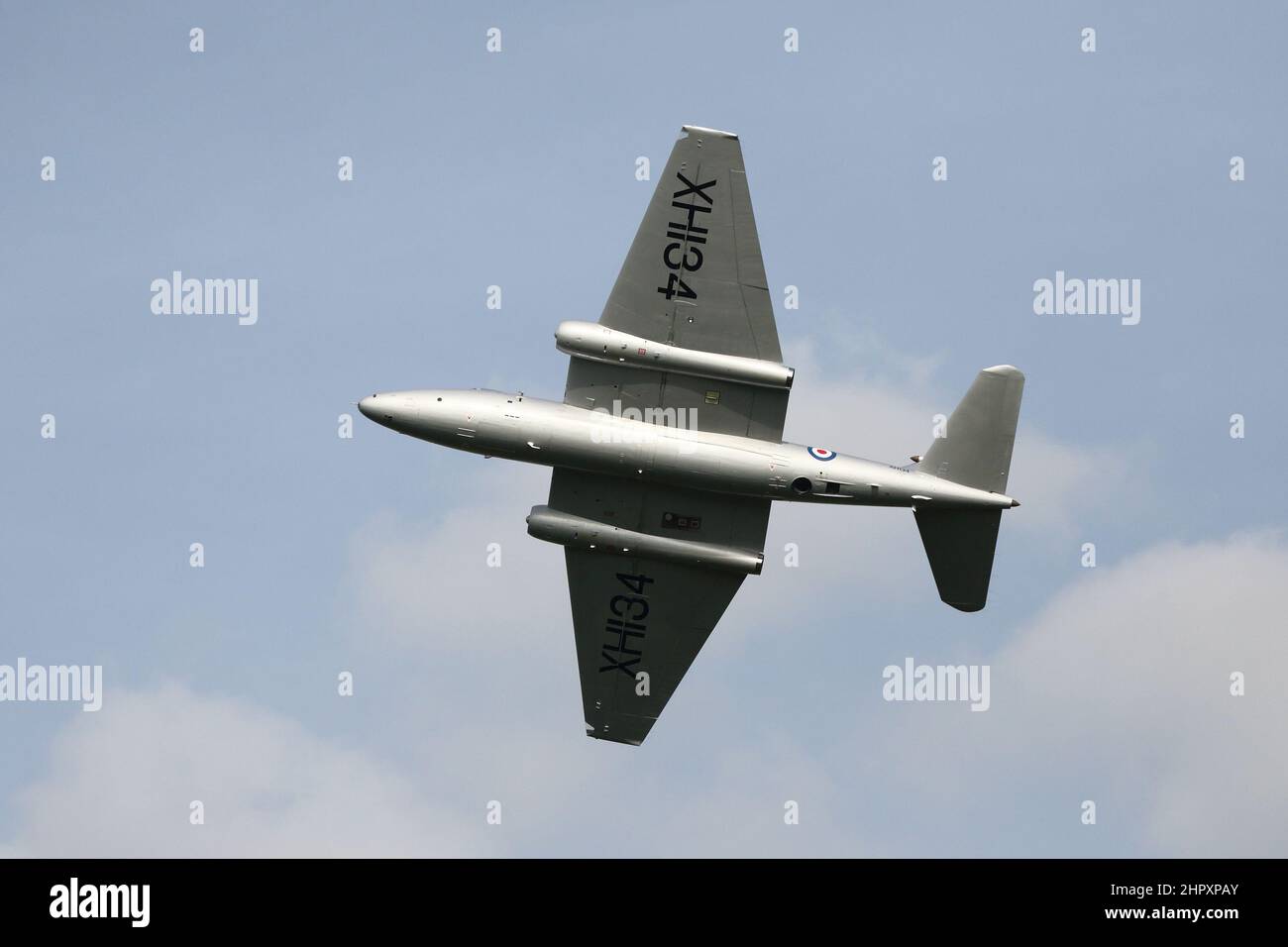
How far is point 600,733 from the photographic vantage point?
173 ft

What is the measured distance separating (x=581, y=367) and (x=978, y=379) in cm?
1106

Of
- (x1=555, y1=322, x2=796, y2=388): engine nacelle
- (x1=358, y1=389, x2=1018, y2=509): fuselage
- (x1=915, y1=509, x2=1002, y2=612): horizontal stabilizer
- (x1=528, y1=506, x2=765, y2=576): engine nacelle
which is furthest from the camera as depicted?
(x1=528, y1=506, x2=765, y2=576): engine nacelle

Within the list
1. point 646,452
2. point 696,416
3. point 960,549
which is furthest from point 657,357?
point 960,549

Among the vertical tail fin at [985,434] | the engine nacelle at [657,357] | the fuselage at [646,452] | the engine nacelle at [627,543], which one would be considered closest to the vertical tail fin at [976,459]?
the vertical tail fin at [985,434]

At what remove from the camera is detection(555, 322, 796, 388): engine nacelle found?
47.7m

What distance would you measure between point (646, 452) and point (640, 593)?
591cm

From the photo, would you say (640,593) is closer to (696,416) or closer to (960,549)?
(696,416)

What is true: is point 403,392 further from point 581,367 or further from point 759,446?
point 759,446

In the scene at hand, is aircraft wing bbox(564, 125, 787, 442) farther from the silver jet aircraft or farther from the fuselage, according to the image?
the fuselage

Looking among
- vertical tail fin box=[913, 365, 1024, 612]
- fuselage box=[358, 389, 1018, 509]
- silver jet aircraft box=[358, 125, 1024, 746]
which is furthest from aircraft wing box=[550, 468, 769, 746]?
vertical tail fin box=[913, 365, 1024, 612]

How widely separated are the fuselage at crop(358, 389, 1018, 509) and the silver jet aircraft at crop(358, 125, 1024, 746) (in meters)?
0.04

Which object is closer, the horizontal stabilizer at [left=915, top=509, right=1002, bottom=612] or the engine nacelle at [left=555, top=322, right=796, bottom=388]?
the engine nacelle at [left=555, top=322, right=796, bottom=388]

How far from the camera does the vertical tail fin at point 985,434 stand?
4794 cm
